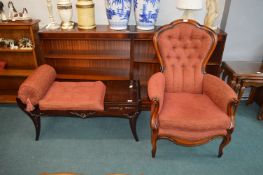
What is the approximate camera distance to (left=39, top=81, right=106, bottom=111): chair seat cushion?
1999 millimetres

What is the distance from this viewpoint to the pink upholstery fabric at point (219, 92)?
184cm

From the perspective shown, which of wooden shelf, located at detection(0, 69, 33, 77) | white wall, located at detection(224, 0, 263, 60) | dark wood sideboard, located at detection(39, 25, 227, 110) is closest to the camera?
dark wood sideboard, located at detection(39, 25, 227, 110)

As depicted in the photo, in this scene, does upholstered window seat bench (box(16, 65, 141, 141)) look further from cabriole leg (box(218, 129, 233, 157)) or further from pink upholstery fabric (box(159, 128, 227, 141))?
cabriole leg (box(218, 129, 233, 157))

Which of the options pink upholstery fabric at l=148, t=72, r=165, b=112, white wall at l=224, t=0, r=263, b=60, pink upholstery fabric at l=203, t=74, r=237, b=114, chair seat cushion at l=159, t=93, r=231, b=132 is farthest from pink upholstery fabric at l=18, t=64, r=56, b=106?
white wall at l=224, t=0, r=263, b=60

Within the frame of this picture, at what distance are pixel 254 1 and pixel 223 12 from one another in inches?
13.7

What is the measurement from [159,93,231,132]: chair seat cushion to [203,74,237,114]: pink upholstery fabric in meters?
0.06

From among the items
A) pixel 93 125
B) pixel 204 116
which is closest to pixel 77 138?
pixel 93 125

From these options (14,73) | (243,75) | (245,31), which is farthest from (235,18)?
(14,73)

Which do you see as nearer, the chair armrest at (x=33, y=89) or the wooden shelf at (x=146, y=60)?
the chair armrest at (x=33, y=89)

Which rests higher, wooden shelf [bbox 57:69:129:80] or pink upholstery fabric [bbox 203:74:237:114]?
pink upholstery fabric [bbox 203:74:237:114]

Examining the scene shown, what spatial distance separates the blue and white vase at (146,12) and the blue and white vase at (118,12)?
113 millimetres

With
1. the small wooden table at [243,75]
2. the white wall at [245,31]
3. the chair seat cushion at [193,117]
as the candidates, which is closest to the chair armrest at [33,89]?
the chair seat cushion at [193,117]

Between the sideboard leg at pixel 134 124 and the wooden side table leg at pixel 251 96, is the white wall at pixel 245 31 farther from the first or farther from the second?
the sideboard leg at pixel 134 124

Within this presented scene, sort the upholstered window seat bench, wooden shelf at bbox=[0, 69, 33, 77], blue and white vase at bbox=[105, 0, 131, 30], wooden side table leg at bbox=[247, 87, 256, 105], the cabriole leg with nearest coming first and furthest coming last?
the cabriole leg, the upholstered window seat bench, blue and white vase at bbox=[105, 0, 131, 30], wooden shelf at bbox=[0, 69, 33, 77], wooden side table leg at bbox=[247, 87, 256, 105]
